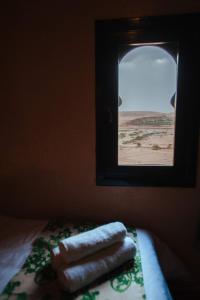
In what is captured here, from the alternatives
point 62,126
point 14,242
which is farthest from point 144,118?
point 14,242

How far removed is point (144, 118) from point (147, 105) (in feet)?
0.28

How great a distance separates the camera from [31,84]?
147cm

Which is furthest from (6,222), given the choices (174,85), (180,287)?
(174,85)

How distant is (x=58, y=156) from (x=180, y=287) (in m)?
1.23

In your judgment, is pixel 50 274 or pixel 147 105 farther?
pixel 147 105

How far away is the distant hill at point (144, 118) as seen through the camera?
4.71ft

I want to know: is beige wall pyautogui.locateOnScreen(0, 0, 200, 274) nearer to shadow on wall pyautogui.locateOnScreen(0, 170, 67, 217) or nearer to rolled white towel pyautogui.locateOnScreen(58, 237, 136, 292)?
shadow on wall pyautogui.locateOnScreen(0, 170, 67, 217)

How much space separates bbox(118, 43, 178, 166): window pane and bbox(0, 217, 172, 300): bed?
52cm

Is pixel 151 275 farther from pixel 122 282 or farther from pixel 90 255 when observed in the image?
pixel 90 255

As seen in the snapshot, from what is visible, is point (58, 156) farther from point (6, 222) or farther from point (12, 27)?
point (12, 27)

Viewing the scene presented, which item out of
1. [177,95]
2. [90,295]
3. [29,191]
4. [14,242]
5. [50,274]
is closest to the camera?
[90,295]

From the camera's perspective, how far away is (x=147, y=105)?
56.7 inches

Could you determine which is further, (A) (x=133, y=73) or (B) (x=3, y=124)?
(B) (x=3, y=124)

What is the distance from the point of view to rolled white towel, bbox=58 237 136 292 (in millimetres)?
865
